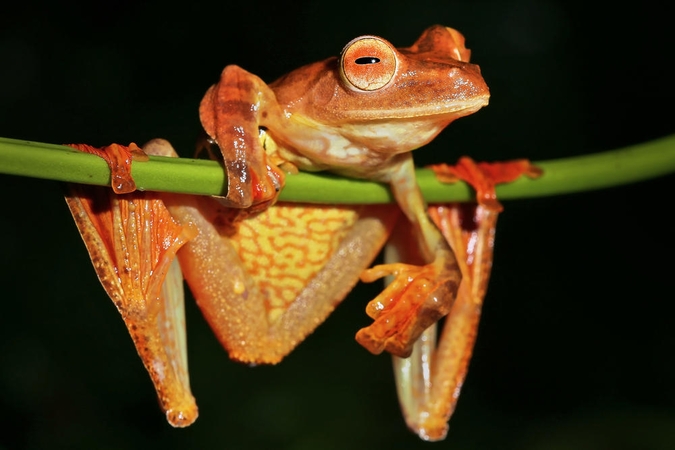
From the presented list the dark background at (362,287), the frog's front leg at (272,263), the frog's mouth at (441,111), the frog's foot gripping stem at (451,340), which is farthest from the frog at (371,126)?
the dark background at (362,287)

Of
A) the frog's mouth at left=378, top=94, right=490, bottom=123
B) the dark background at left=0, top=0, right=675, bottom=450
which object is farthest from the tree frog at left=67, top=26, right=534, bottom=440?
the dark background at left=0, top=0, right=675, bottom=450

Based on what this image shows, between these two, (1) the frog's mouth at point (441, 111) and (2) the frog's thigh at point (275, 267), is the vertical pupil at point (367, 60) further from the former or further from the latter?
(2) the frog's thigh at point (275, 267)

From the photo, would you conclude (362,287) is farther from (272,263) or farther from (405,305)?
(405,305)

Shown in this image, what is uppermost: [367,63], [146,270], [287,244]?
[367,63]

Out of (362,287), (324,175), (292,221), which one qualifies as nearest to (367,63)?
(324,175)

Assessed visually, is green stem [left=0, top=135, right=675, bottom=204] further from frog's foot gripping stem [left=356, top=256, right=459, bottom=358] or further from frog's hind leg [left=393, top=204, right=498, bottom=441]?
frog's hind leg [left=393, top=204, right=498, bottom=441]

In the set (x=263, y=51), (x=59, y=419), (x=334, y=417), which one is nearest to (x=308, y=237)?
(x=334, y=417)

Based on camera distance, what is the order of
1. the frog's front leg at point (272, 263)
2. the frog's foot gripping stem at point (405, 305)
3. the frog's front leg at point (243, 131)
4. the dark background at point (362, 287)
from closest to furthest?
the frog's front leg at point (243, 131) < the frog's foot gripping stem at point (405, 305) < the frog's front leg at point (272, 263) < the dark background at point (362, 287)

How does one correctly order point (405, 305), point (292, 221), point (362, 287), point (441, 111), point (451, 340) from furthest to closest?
point (362, 287) → point (451, 340) → point (292, 221) → point (405, 305) → point (441, 111)
